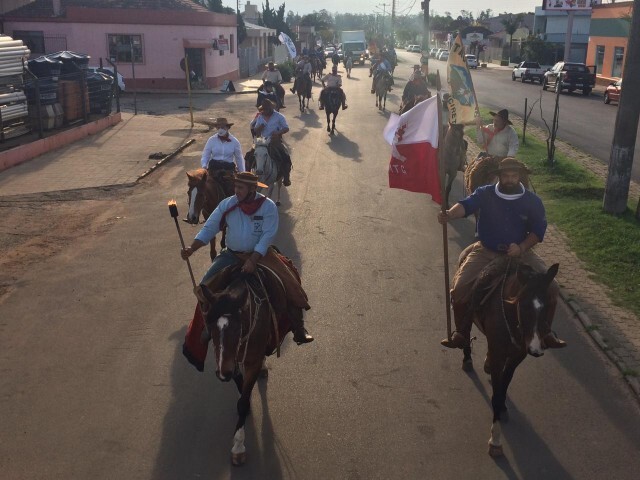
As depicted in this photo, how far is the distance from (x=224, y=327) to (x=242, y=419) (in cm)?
104

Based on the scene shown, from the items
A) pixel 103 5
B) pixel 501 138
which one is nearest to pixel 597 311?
pixel 501 138

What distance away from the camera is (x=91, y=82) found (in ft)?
82.6

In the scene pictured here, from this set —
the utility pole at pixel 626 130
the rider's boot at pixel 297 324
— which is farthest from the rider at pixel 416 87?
the rider's boot at pixel 297 324

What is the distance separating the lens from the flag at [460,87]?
990 centimetres

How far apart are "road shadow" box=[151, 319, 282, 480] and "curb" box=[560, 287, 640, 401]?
3.69 metres

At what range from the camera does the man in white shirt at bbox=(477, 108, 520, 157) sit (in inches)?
442

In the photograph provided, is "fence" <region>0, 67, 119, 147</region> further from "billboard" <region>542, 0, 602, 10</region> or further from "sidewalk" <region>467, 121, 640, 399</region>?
"billboard" <region>542, 0, 602, 10</region>

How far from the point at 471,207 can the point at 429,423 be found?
203 centimetres

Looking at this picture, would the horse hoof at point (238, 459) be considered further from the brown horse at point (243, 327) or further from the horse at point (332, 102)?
the horse at point (332, 102)

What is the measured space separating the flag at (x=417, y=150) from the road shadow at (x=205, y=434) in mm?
2751

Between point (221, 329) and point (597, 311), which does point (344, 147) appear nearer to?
point (597, 311)

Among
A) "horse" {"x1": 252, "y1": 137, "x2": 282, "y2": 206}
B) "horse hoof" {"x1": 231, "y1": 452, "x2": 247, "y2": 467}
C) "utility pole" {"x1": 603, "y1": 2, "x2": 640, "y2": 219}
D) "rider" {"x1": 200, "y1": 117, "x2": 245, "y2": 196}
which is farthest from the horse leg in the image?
"utility pole" {"x1": 603, "y1": 2, "x2": 640, "y2": 219}

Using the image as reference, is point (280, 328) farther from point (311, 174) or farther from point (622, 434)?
point (311, 174)

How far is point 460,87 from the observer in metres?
10.0
